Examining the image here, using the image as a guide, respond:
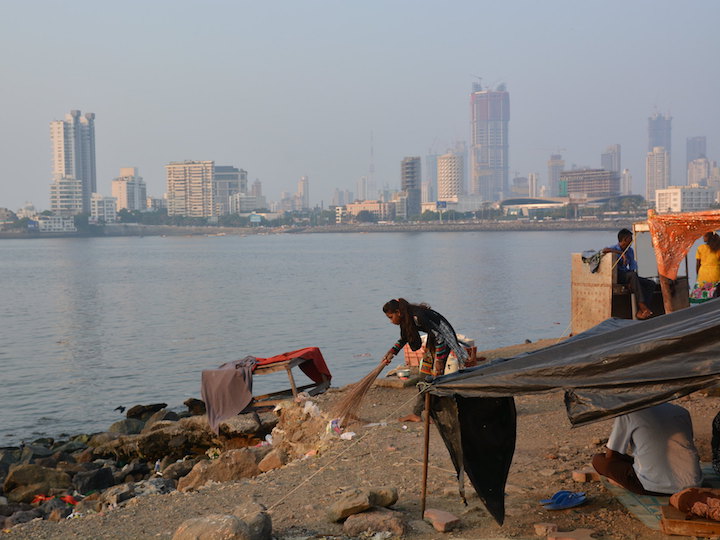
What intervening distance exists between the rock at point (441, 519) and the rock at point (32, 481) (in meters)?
6.33

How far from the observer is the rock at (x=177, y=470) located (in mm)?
10125

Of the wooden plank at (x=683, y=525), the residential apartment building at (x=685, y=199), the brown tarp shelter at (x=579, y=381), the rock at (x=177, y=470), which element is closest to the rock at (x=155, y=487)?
the rock at (x=177, y=470)

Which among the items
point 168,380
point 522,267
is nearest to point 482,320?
point 168,380

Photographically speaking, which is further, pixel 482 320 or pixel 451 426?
pixel 482 320

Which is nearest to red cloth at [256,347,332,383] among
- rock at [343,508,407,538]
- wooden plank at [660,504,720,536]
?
rock at [343,508,407,538]

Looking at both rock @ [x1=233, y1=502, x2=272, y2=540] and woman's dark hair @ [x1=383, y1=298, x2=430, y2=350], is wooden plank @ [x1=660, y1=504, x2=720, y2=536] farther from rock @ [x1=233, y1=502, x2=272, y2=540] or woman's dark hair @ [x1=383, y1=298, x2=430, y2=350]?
woman's dark hair @ [x1=383, y1=298, x2=430, y2=350]

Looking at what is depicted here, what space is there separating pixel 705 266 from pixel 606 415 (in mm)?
7630

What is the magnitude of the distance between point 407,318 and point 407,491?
1532mm

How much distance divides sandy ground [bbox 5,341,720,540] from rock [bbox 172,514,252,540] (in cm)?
55

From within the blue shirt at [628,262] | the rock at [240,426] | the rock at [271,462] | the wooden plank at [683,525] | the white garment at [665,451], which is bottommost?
the rock at [240,426]

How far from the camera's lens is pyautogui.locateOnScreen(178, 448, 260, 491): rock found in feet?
29.8

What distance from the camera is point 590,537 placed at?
516 centimetres

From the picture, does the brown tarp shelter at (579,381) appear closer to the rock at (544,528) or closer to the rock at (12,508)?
the rock at (544,528)

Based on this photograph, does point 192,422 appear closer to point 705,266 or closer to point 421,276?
point 705,266
